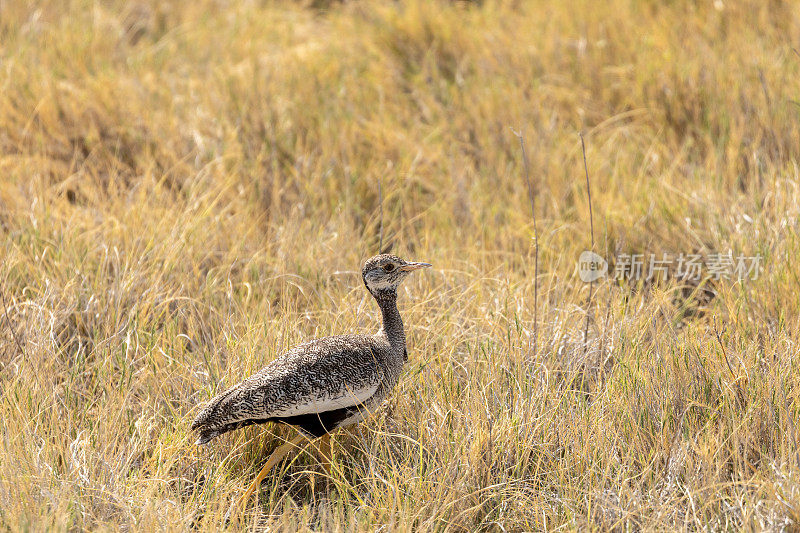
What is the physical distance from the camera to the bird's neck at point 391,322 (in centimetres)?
344

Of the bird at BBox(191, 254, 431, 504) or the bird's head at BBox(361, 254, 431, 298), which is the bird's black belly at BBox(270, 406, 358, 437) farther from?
the bird's head at BBox(361, 254, 431, 298)

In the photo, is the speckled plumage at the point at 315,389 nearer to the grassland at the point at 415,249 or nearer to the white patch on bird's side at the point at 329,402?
the white patch on bird's side at the point at 329,402

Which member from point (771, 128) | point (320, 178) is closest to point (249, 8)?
point (320, 178)

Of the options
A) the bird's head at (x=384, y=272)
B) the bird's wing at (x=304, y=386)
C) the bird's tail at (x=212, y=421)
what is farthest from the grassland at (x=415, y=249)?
the bird's head at (x=384, y=272)

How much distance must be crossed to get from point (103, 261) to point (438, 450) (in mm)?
2044

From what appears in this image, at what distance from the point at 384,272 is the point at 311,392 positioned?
0.66m

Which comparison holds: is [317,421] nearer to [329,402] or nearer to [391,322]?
[329,402]

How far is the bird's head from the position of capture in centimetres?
346

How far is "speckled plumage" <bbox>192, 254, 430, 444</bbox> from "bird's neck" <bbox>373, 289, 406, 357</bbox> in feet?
0.15

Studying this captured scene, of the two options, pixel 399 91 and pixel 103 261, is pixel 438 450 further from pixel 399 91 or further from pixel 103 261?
pixel 399 91

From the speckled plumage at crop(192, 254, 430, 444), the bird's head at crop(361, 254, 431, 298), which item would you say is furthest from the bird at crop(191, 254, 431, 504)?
the bird's head at crop(361, 254, 431, 298)

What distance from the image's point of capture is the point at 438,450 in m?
3.10

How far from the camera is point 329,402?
3.09 meters

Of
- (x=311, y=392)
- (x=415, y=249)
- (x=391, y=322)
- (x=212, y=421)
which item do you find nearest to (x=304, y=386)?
(x=311, y=392)
